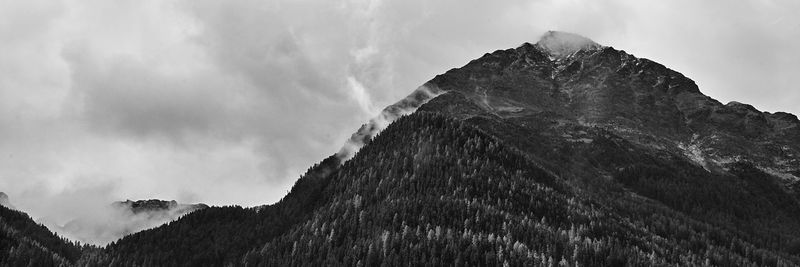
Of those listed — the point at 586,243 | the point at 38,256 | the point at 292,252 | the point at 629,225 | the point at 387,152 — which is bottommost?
the point at 38,256

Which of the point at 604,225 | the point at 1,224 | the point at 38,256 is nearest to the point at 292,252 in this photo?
the point at 38,256

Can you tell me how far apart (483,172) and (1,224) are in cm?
10290

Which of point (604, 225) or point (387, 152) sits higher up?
point (387, 152)

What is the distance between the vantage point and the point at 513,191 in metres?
152

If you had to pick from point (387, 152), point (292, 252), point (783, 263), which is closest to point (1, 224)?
point (292, 252)

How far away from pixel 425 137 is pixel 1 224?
106 metres

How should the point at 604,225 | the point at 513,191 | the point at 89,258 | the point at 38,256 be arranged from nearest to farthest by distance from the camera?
the point at 38,256
the point at 89,258
the point at 604,225
the point at 513,191

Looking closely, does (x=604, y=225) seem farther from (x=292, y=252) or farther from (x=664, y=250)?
(x=292, y=252)

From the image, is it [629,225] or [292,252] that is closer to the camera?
[292,252]

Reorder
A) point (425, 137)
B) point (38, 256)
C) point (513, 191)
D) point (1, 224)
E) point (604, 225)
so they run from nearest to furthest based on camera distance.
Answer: point (38, 256) → point (1, 224) → point (604, 225) → point (513, 191) → point (425, 137)

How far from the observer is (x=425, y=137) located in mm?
185250

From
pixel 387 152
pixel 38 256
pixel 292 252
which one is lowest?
pixel 38 256

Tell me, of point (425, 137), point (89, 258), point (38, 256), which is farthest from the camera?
point (425, 137)

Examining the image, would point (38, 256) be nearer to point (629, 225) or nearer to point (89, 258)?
point (89, 258)
